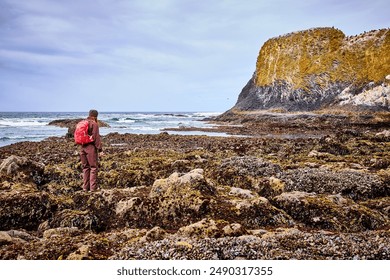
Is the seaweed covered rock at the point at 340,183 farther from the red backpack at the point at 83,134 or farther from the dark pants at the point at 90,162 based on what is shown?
the red backpack at the point at 83,134

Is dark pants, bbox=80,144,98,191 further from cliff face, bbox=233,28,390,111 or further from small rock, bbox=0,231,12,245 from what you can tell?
cliff face, bbox=233,28,390,111

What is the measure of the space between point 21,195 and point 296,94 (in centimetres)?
6131

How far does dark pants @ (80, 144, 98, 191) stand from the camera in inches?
299

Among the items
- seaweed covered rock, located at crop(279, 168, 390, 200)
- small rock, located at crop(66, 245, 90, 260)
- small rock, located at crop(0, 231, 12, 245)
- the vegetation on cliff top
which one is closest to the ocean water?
the vegetation on cliff top

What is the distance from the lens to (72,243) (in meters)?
4.46

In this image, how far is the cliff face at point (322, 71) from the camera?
54.0m

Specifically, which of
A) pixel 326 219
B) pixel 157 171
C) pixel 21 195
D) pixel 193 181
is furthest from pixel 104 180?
pixel 326 219

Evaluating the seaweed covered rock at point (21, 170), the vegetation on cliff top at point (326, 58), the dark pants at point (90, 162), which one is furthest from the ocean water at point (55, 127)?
the dark pants at point (90, 162)

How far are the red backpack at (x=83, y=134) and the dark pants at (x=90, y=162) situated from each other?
24 cm

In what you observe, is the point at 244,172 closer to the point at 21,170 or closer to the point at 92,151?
the point at 92,151

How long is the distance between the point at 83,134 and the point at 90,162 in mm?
714

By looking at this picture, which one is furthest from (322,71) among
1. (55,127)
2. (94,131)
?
(94,131)

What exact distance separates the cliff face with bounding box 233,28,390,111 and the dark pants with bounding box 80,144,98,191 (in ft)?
164

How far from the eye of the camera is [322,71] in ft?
203
